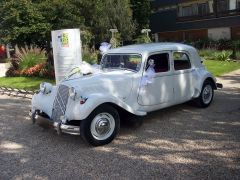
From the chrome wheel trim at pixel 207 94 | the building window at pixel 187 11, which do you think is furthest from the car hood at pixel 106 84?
the building window at pixel 187 11

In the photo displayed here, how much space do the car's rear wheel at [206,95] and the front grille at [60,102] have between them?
11.2 ft

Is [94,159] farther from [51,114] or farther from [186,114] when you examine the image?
[186,114]

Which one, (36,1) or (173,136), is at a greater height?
(36,1)

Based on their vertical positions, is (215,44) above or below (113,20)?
below

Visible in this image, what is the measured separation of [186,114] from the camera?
27.5 ft

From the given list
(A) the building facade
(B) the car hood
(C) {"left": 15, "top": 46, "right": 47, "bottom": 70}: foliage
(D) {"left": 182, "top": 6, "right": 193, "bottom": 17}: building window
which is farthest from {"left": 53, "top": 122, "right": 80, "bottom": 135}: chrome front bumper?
(D) {"left": 182, "top": 6, "right": 193, "bottom": 17}: building window

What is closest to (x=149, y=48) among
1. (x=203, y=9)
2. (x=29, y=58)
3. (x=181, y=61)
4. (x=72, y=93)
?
(x=181, y=61)

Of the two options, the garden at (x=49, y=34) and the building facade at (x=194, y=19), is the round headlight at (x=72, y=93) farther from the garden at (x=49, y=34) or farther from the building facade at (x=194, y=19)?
the building facade at (x=194, y=19)

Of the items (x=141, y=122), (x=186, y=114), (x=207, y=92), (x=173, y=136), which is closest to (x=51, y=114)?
(x=141, y=122)

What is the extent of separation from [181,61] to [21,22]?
48.0 ft

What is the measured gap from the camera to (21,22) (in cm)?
2086

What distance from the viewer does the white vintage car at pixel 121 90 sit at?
21.4 ft

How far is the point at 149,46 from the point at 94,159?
→ 3.08 metres

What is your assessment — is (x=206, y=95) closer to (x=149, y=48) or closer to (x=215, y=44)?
(x=149, y=48)
